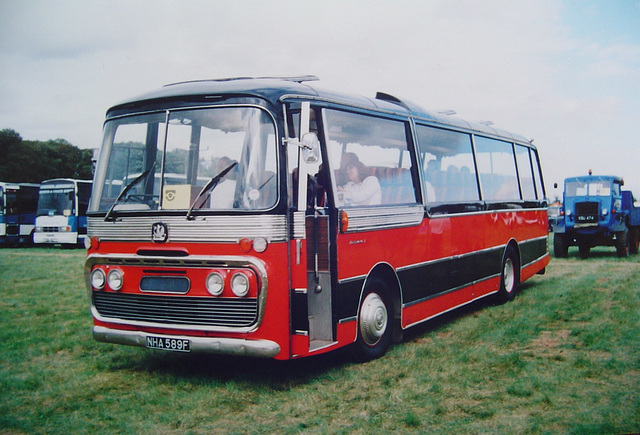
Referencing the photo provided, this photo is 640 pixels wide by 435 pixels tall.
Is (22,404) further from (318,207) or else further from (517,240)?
(517,240)

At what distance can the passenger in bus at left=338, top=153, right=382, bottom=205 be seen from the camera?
7.07m

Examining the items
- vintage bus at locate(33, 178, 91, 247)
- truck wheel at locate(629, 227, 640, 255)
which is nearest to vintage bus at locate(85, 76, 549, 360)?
truck wheel at locate(629, 227, 640, 255)

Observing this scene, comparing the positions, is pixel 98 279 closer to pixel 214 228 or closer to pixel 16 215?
pixel 214 228

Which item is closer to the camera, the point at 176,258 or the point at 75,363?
the point at 176,258

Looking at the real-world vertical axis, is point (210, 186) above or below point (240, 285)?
above

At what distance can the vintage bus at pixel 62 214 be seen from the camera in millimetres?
29172

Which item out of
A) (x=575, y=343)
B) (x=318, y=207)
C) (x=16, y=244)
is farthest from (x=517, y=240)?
(x=16, y=244)

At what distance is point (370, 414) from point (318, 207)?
2.18 m

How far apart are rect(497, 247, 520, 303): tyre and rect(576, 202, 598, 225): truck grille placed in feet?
34.1

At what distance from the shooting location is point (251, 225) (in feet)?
19.7

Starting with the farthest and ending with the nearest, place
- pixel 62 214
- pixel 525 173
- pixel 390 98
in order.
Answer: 1. pixel 62 214
2. pixel 525 173
3. pixel 390 98

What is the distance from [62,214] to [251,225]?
2559cm

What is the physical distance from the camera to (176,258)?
6.18 m

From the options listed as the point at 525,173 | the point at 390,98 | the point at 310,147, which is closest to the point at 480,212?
the point at 390,98
